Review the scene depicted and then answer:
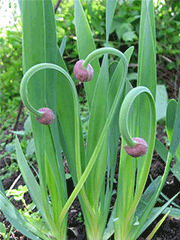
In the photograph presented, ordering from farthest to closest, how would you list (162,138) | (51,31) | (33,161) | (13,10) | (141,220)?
(13,10)
(162,138)
(33,161)
(141,220)
(51,31)

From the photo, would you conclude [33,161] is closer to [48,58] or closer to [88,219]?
[88,219]

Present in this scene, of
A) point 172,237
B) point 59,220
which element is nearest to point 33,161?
point 59,220

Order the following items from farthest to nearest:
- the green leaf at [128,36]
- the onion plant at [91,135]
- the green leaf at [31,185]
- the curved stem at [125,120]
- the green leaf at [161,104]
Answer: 1. the green leaf at [128,36]
2. the green leaf at [161,104]
3. the green leaf at [31,185]
4. the onion plant at [91,135]
5. the curved stem at [125,120]

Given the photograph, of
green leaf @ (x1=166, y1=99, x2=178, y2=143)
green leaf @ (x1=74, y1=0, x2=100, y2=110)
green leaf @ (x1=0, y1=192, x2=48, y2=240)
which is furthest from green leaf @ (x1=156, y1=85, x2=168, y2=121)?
green leaf @ (x1=0, y1=192, x2=48, y2=240)

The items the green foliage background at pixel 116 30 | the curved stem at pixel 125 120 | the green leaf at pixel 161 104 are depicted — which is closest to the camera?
the curved stem at pixel 125 120

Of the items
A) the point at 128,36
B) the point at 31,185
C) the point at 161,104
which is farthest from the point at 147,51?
the point at 128,36

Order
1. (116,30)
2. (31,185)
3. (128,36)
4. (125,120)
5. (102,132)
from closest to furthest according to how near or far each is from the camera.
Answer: (125,120) → (102,132) → (31,185) → (128,36) → (116,30)

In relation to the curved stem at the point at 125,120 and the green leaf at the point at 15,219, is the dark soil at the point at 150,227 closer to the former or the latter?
the green leaf at the point at 15,219

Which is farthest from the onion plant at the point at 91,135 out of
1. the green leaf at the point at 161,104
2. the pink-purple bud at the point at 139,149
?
the green leaf at the point at 161,104

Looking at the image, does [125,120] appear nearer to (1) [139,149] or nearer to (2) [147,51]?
(1) [139,149]

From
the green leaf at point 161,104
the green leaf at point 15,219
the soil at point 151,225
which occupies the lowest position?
the soil at point 151,225

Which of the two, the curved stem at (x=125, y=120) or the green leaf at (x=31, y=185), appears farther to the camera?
the green leaf at (x=31, y=185)
